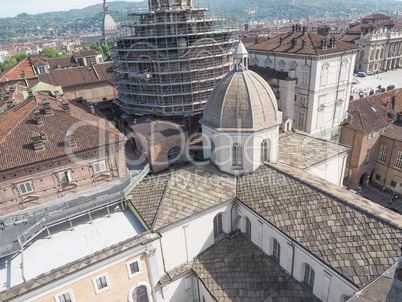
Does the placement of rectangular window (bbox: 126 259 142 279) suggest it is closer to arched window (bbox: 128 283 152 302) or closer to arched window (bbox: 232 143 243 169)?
arched window (bbox: 128 283 152 302)

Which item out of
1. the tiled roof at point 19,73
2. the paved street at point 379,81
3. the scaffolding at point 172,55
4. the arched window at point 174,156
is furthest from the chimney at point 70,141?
the paved street at point 379,81

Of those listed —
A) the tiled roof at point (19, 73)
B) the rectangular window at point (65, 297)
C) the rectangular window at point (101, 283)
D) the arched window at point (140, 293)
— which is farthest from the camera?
the tiled roof at point (19, 73)

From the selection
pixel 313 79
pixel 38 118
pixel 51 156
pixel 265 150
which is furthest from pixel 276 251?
pixel 313 79

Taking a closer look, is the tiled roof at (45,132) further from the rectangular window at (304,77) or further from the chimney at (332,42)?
the chimney at (332,42)

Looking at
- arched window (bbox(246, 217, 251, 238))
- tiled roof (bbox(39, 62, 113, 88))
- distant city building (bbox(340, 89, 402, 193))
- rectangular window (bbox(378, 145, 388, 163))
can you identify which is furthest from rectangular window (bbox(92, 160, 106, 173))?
tiled roof (bbox(39, 62, 113, 88))

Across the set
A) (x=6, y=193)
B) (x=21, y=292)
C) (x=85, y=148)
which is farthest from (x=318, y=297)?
(x=6, y=193)

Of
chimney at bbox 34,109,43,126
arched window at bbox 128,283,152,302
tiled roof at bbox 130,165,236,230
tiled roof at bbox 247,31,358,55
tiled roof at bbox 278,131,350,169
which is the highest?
tiled roof at bbox 247,31,358,55

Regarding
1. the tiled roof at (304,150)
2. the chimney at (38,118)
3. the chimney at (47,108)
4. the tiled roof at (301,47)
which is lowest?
the tiled roof at (304,150)

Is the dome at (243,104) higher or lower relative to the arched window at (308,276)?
higher
